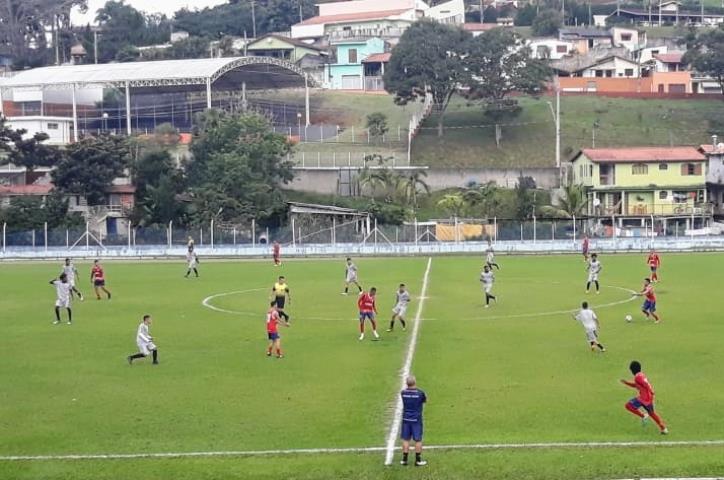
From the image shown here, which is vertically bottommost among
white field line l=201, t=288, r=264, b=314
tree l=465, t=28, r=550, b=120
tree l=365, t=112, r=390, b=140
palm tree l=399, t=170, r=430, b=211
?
white field line l=201, t=288, r=264, b=314

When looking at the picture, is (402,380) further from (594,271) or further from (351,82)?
(351,82)

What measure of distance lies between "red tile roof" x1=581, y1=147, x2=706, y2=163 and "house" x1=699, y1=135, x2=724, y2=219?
1100 millimetres

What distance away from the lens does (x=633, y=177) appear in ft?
290

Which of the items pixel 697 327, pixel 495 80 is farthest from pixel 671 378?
pixel 495 80

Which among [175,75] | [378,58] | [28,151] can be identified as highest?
[378,58]

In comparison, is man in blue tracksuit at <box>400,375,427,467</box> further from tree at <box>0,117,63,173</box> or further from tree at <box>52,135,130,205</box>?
tree at <box>0,117,63,173</box>

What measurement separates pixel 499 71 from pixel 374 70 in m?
31.4

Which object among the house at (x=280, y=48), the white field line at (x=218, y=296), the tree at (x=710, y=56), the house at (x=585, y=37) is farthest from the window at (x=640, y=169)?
the house at (x=280, y=48)

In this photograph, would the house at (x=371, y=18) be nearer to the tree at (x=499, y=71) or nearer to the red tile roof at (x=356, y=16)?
the red tile roof at (x=356, y=16)

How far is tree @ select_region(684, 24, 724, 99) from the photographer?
117125mm

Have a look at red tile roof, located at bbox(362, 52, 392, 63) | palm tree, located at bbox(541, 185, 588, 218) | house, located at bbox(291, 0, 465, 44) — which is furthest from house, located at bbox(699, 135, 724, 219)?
house, located at bbox(291, 0, 465, 44)

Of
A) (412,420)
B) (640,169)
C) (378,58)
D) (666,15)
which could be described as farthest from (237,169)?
(666,15)

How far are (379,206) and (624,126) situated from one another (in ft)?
127

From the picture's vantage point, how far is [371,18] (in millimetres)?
160250
